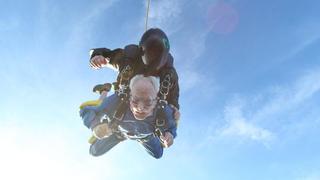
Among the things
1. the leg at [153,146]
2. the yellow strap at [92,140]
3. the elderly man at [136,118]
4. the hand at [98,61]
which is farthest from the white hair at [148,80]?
the yellow strap at [92,140]

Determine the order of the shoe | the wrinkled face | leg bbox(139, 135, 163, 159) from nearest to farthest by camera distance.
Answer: the wrinkled face → the shoe → leg bbox(139, 135, 163, 159)

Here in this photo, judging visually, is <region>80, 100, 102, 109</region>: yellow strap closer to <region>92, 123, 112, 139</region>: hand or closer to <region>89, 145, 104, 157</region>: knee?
<region>92, 123, 112, 139</region>: hand

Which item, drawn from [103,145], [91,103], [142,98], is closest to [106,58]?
[91,103]

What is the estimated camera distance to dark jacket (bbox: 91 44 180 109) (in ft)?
27.2

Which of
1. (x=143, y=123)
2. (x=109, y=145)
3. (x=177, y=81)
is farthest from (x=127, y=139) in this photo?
(x=177, y=81)

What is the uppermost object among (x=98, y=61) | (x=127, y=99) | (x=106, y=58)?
(x=106, y=58)

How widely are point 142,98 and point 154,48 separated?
911 millimetres

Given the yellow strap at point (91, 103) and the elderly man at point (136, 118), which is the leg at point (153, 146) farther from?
the yellow strap at point (91, 103)

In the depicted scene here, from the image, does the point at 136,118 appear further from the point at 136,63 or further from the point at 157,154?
the point at 157,154

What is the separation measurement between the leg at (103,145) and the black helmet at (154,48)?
7.90ft

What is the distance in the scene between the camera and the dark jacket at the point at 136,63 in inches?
327

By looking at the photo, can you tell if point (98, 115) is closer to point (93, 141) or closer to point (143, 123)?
point (143, 123)

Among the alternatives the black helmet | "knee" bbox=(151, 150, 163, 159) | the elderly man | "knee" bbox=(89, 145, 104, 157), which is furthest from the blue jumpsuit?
the black helmet

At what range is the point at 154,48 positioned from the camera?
799 centimetres
